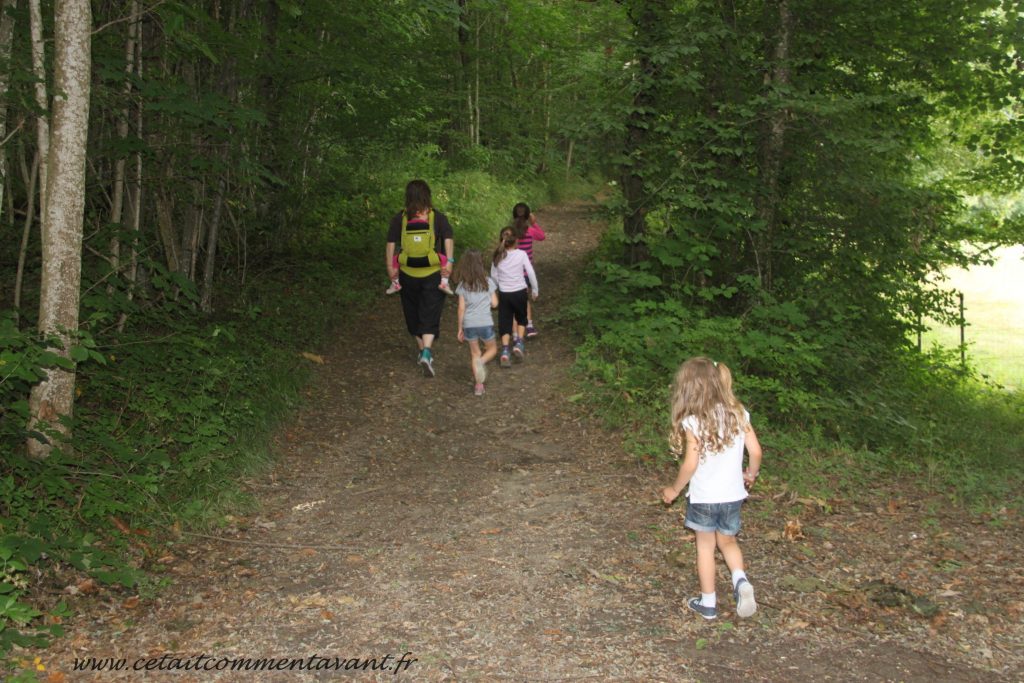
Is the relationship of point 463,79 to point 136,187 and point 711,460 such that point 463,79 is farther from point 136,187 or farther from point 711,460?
point 711,460

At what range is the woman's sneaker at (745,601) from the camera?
182 inches

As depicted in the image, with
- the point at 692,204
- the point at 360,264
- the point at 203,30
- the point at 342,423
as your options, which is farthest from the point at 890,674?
the point at 360,264

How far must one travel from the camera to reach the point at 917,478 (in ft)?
24.5

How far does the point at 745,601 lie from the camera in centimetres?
462

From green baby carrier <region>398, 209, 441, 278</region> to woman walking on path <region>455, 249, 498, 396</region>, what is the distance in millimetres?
364

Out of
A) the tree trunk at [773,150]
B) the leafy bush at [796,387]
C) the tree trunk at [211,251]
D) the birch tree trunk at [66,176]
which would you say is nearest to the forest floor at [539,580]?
the leafy bush at [796,387]

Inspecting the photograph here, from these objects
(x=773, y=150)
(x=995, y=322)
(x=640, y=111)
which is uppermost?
(x=640, y=111)

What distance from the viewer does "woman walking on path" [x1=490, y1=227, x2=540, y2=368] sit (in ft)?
32.2

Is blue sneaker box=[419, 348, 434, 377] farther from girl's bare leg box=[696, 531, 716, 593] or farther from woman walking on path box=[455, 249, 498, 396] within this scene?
girl's bare leg box=[696, 531, 716, 593]

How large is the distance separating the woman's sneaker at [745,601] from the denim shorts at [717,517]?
31 cm

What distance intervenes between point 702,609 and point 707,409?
3.91ft

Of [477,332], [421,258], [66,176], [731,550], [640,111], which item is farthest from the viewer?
[640,111]

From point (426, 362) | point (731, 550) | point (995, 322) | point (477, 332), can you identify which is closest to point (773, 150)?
point (477, 332)

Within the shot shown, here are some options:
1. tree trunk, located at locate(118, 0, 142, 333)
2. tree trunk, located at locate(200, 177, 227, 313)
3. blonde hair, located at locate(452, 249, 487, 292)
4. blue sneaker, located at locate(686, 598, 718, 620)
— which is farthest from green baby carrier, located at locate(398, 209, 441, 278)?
blue sneaker, located at locate(686, 598, 718, 620)
